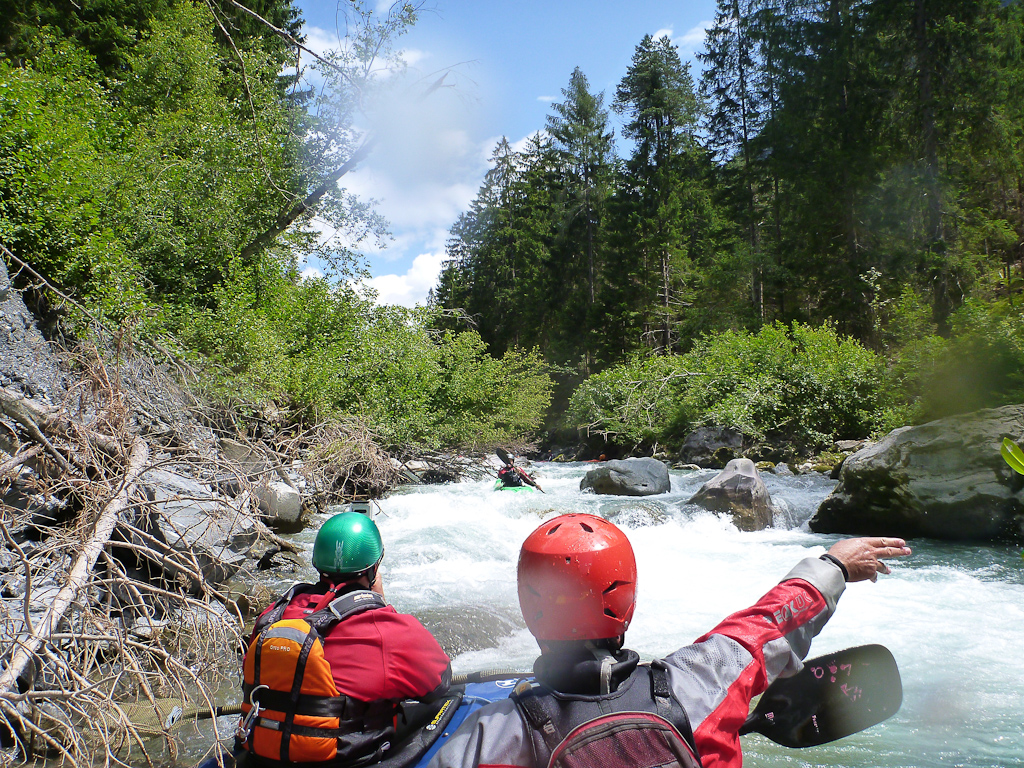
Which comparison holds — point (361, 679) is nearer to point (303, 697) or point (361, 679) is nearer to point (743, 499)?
point (303, 697)

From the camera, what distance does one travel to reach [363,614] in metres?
1.93

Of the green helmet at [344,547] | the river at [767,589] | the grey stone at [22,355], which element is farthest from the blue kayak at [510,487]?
the green helmet at [344,547]

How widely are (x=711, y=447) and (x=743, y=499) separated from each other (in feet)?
25.3

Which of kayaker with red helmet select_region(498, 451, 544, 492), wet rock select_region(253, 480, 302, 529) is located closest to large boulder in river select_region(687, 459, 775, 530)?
kayaker with red helmet select_region(498, 451, 544, 492)

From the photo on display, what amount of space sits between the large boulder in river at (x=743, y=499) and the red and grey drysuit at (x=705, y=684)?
851 cm

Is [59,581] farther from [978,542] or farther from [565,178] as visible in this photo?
[565,178]

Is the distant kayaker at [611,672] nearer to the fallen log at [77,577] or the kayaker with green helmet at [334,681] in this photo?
the kayaker with green helmet at [334,681]

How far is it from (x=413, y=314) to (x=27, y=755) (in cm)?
1204

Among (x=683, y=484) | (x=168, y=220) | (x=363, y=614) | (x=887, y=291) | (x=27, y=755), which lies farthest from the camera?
(x=887, y=291)

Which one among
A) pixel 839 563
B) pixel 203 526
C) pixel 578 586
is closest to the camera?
pixel 578 586

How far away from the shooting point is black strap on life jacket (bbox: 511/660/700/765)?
3.46 feet

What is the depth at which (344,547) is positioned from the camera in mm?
2293

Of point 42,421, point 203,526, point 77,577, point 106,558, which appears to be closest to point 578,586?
point 77,577

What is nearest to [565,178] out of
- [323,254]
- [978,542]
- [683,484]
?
[323,254]
